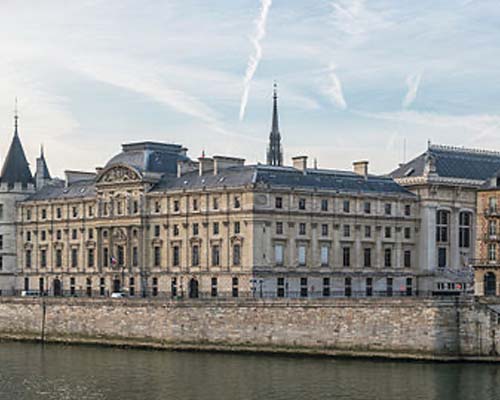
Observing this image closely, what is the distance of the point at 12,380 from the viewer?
271 ft

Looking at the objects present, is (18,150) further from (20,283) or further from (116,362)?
(116,362)

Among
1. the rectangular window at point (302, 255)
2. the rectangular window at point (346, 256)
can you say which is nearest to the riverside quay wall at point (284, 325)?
the rectangular window at point (302, 255)

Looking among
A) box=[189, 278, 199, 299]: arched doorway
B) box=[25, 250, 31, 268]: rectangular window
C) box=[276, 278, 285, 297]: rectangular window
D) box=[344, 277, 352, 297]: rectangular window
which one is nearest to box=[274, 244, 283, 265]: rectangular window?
box=[276, 278, 285, 297]: rectangular window

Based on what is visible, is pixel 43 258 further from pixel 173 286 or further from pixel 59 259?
pixel 173 286

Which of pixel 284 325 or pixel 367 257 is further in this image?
pixel 367 257

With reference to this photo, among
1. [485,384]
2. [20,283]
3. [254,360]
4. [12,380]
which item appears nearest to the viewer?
[485,384]

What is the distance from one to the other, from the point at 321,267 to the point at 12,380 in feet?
140

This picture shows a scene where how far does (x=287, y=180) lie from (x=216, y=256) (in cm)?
903

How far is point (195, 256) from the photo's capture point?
121 meters

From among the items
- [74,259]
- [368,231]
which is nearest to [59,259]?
[74,259]

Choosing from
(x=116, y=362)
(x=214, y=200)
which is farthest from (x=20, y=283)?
(x=116, y=362)

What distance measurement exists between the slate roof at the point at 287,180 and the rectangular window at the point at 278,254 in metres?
5.24

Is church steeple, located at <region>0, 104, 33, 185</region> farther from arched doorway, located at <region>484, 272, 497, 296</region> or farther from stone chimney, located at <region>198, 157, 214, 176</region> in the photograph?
arched doorway, located at <region>484, 272, 497, 296</region>

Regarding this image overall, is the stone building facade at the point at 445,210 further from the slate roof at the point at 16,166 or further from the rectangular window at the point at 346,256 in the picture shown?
the slate roof at the point at 16,166
